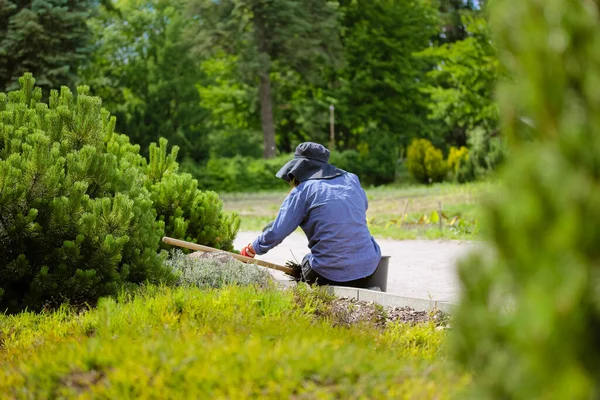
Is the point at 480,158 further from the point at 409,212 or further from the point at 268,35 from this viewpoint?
the point at 268,35

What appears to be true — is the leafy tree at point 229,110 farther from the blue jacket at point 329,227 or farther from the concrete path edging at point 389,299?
the concrete path edging at point 389,299

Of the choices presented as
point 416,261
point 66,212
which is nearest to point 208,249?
point 66,212

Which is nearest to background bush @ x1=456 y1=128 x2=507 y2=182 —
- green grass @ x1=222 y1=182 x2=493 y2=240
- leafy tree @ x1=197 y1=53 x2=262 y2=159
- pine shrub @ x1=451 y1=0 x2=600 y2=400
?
green grass @ x1=222 y1=182 x2=493 y2=240

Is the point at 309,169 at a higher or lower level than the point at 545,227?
lower

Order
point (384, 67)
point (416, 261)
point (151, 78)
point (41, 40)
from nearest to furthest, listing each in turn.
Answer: point (416, 261)
point (41, 40)
point (151, 78)
point (384, 67)

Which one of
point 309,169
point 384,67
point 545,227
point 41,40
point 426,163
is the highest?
point 384,67

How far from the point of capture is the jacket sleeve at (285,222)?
18.7 ft

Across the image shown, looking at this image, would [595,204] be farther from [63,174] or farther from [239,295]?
[63,174]

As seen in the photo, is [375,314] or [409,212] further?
[409,212]

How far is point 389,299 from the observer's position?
537 centimetres

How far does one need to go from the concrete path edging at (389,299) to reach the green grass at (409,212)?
620cm

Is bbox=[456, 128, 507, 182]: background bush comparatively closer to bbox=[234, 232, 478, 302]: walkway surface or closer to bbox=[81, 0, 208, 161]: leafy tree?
bbox=[81, 0, 208, 161]: leafy tree

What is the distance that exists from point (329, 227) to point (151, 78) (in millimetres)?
30029

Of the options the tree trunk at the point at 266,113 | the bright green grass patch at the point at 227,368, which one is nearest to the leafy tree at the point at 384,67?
the tree trunk at the point at 266,113
